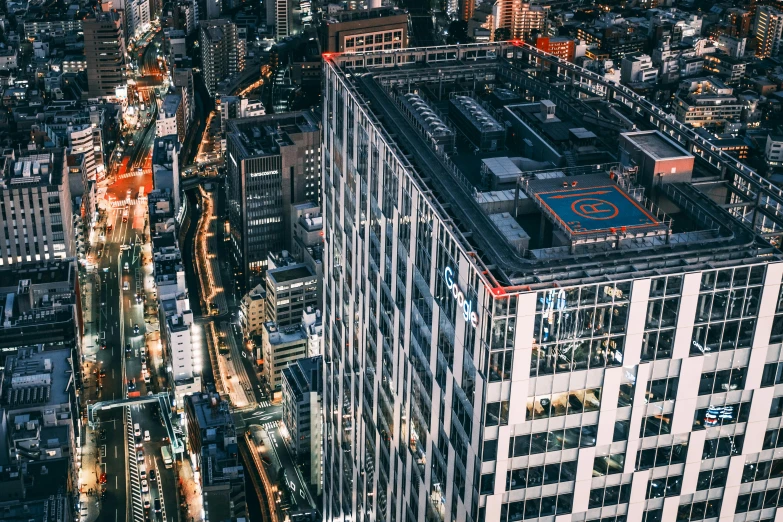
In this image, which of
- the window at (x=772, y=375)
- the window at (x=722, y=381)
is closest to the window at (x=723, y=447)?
the window at (x=722, y=381)

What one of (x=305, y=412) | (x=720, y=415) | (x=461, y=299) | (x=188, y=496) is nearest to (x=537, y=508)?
(x=720, y=415)

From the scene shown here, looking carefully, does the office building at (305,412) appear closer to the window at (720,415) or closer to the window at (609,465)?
the window at (609,465)

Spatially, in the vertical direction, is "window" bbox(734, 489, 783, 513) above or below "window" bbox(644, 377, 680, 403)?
below

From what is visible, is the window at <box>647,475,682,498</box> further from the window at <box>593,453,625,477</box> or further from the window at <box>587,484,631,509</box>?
the window at <box>593,453,625,477</box>

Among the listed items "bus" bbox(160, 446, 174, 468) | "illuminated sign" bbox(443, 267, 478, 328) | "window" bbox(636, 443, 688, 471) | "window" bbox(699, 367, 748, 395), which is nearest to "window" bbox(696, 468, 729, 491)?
"window" bbox(636, 443, 688, 471)

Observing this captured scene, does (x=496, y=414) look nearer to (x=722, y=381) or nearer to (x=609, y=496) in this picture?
(x=609, y=496)

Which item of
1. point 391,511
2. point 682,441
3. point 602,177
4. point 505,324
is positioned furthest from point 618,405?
point 391,511
